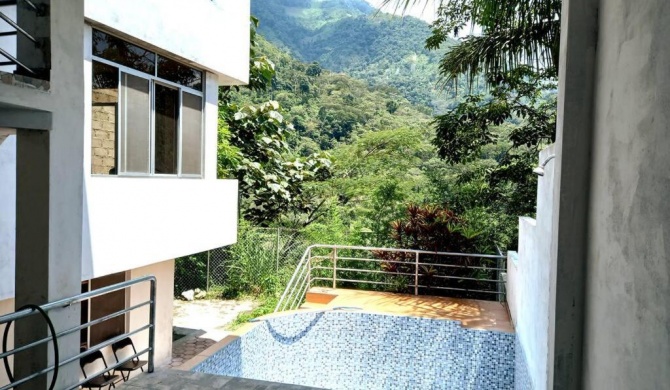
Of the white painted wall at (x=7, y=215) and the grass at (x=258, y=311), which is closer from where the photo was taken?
the white painted wall at (x=7, y=215)

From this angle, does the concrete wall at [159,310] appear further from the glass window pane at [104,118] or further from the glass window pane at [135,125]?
the glass window pane at [104,118]

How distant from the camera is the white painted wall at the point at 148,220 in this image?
4.36m

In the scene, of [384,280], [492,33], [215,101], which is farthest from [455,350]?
[215,101]

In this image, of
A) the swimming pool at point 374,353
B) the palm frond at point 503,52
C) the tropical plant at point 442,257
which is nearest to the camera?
the palm frond at point 503,52

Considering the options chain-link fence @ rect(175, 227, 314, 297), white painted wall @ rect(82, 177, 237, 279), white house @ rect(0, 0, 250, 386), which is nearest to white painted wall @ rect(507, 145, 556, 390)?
white house @ rect(0, 0, 250, 386)

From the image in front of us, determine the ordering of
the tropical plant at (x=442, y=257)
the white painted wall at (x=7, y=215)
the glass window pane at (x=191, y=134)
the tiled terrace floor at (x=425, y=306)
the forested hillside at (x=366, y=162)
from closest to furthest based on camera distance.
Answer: the white painted wall at (x=7, y=215) < the glass window pane at (x=191, y=134) < the tiled terrace floor at (x=425, y=306) < the tropical plant at (x=442, y=257) < the forested hillside at (x=366, y=162)

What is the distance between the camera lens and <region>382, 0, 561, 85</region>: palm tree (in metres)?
4.72

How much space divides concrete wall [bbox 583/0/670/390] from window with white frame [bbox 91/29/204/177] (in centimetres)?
427

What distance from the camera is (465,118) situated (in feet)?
26.4

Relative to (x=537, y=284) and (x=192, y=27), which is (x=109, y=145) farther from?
(x=537, y=284)

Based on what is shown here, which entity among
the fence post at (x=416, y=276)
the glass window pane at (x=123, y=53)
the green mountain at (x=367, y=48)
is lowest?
the fence post at (x=416, y=276)

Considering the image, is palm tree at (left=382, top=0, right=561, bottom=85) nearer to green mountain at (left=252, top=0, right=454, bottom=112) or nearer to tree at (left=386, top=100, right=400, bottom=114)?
tree at (left=386, top=100, right=400, bottom=114)

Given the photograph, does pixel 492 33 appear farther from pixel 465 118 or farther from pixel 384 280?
pixel 384 280

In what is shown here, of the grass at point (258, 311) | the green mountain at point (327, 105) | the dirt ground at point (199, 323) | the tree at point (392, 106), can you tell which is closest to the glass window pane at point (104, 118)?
the dirt ground at point (199, 323)
